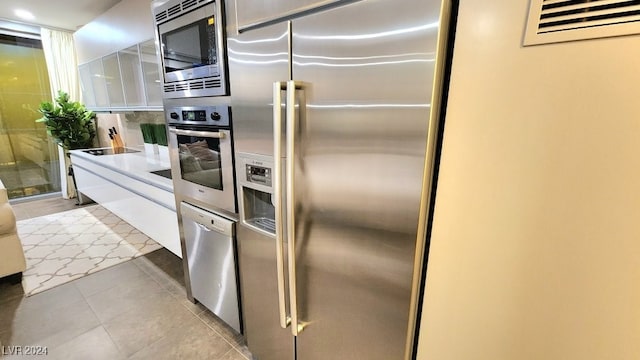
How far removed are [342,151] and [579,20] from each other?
0.57 m

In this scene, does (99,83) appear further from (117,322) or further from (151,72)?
(117,322)

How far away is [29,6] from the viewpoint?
125 inches

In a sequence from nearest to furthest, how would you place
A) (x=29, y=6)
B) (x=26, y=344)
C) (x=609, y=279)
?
(x=609, y=279) < (x=26, y=344) < (x=29, y=6)

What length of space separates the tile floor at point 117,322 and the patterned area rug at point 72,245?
0.58 ft

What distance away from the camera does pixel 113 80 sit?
10.3ft

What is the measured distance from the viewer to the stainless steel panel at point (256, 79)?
994mm

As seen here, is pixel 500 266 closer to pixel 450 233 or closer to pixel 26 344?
pixel 450 233

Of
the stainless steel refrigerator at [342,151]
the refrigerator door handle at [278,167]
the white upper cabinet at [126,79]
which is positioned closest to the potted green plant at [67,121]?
the white upper cabinet at [126,79]

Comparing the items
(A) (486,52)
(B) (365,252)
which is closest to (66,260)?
(B) (365,252)

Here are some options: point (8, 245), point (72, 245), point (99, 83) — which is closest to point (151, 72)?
point (99, 83)

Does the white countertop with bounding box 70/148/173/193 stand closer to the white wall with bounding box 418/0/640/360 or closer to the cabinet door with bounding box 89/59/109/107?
the cabinet door with bounding box 89/59/109/107

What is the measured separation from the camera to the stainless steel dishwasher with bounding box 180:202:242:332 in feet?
4.92

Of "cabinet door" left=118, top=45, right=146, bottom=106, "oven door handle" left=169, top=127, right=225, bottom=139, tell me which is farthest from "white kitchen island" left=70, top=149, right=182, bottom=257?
"cabinet door" left=118, top=45, right=146, bottom=106

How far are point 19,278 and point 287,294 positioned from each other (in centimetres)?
267
